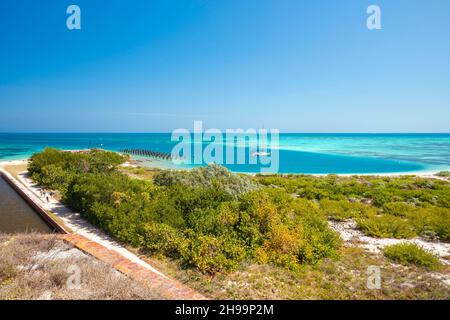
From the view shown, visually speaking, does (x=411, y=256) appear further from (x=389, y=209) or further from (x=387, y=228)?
(x=389, y=209)

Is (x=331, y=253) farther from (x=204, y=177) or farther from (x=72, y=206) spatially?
(x=72, y=206)

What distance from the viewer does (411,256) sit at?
803cm

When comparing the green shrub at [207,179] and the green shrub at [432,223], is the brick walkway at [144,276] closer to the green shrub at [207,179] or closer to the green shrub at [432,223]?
the green shrub at [207,179]

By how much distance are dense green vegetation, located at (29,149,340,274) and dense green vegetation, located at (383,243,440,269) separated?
1.64 metres

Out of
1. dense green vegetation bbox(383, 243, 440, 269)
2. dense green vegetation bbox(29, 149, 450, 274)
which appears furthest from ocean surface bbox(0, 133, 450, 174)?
dense green vegetation bbox(383, 243, 440, 269)

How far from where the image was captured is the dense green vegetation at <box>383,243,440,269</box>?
7773 mm

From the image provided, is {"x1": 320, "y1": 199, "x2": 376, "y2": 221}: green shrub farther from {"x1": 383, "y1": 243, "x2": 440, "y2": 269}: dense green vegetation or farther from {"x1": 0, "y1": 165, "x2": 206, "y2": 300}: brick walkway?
{"x1": 0, "y1": 165, "x2": 206, "y2": 300}: brick walkway

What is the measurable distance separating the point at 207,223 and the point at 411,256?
21.2 feet

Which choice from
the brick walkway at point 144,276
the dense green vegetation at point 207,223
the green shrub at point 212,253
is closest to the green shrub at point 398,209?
A: the dense green vegetation at point 207,223

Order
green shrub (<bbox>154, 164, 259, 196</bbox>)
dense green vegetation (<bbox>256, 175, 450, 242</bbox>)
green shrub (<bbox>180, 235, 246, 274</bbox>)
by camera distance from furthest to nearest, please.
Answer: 1. green shrub (<bbox>154, 164, 259, 196</bbox>)
2. dense green vegetation (<bbox>256, 175, 450, 242</bbox>)
3. green shrub (<bbox>180, 235, 246, 274</bbox>)

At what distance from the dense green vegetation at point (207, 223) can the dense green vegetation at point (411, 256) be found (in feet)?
5.37

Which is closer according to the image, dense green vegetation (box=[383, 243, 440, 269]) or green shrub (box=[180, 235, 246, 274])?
green shrub (box=[180, 235, 246, 274])
